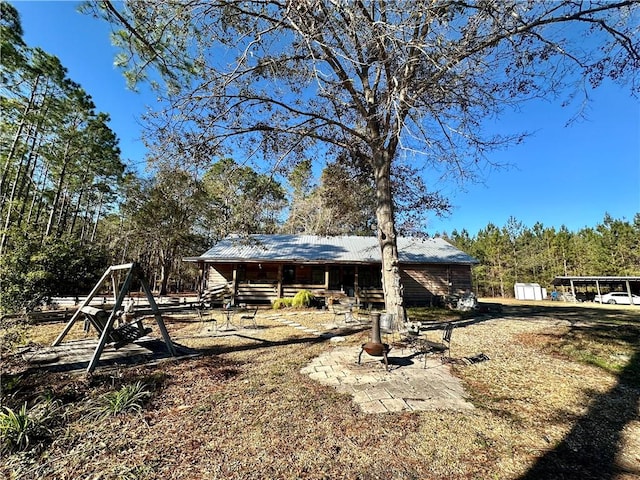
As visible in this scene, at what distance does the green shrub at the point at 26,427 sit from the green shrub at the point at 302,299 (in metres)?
11.2

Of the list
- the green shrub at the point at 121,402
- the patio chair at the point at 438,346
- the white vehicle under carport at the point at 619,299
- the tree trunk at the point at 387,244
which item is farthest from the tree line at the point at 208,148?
the white vehicle under carport at the point at 619,299

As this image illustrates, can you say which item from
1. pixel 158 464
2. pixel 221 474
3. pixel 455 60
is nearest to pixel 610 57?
pixel 455 60

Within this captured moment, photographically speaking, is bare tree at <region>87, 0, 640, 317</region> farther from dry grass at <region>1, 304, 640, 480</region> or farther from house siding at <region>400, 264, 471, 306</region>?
house siding at <region>400, 264, 471, 306</region>

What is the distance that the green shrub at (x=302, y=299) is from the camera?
1411 cm

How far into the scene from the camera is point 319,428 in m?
2.99

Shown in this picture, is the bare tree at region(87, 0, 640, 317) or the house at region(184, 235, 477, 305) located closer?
the bare tree at region(87, 0, 640, 317)

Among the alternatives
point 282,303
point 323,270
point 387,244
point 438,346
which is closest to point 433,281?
point 323,270

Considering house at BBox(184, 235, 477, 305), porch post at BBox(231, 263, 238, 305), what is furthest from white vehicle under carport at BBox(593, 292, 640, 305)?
porch post at BBox(231, 263, 238, 305)

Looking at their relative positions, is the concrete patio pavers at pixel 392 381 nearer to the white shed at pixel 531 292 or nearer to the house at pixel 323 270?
the house at pixel 323 270

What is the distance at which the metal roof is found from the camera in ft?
50.0

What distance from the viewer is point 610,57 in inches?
233

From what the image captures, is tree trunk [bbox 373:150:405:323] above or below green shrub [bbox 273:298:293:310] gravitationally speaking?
above

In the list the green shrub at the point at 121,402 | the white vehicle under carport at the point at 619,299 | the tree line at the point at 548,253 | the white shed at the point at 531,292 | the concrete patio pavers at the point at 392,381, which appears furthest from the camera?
the tree line at the point at 548,253

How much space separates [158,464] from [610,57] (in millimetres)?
10113
